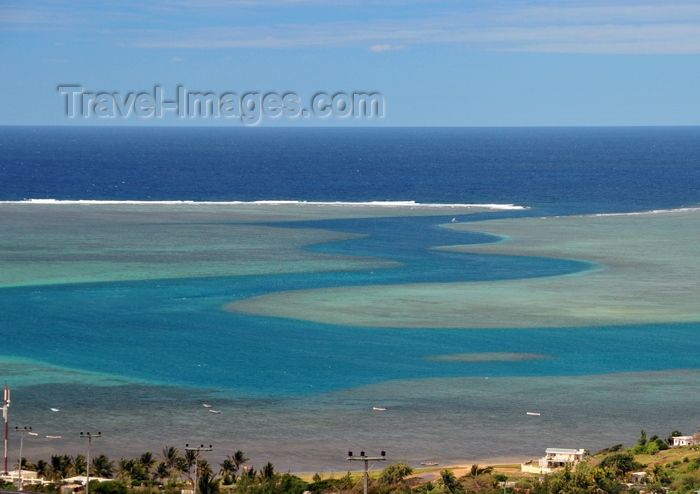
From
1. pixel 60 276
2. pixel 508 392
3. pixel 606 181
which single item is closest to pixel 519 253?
pixel 60 276

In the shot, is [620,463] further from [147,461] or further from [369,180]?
[369,180]

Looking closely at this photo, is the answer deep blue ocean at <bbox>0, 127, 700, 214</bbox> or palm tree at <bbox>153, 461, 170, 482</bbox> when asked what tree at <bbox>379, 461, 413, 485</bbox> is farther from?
deep blue ocean at <bbox>0, 127, 700, 214</bbox>

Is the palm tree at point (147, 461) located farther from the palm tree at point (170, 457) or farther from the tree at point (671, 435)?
the tree at point (671, 435)

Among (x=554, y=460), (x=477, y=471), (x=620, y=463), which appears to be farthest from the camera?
(x=554, y=460)

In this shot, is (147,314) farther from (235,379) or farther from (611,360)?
(611,360)

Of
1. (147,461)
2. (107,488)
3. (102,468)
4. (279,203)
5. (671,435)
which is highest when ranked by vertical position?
(279,203)

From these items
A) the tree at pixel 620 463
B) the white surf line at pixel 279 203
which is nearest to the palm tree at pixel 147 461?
the tree at pixel 620 463

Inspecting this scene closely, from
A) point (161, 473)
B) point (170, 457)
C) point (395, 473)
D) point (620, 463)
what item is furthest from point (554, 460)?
point (161, 473)
